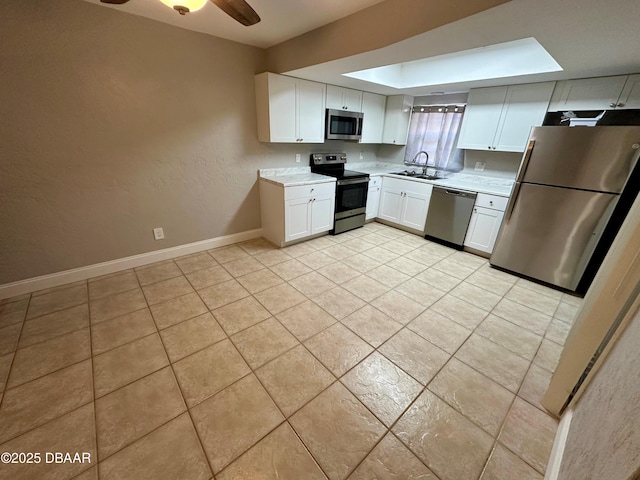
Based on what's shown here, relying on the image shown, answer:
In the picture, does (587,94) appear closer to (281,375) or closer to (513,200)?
(513,200)

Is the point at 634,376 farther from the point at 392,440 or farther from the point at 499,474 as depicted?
the point at 392,440


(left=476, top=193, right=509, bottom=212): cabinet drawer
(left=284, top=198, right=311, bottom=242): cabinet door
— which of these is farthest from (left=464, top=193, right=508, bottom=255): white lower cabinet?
(left=284, top=198, right=311, bottom=242): cabinet door

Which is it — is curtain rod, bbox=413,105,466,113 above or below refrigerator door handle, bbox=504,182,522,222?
above

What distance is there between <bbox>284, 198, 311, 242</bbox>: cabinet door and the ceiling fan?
192 cm

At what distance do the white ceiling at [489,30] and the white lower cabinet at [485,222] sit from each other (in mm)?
1318

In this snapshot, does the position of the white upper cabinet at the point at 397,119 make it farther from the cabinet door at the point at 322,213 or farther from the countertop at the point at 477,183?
the cabinet door at the point at 322,213

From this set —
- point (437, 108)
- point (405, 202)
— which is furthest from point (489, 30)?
point (437, 108)

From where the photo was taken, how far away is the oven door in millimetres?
3762

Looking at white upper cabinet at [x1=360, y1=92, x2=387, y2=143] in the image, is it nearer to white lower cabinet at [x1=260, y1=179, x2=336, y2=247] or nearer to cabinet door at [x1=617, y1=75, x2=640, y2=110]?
white lower cabinet at [x1=260, y1=179, x2=336, y2=247]

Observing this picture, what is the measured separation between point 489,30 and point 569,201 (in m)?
1.89

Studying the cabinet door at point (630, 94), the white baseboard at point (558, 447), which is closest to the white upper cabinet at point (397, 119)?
the cabinet door at point (630, 94)

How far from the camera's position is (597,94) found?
2.53m

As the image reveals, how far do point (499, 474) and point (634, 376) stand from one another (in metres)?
0.82

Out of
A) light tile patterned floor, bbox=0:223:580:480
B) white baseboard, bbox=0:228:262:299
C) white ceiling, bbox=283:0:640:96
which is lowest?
light tile patterned floor, bbox=0:223:580:480
